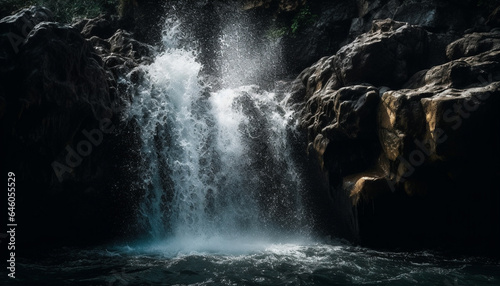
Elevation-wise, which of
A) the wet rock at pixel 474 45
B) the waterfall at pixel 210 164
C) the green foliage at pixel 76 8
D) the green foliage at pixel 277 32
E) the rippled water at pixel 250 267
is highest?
the green foliage at pixel 76 8

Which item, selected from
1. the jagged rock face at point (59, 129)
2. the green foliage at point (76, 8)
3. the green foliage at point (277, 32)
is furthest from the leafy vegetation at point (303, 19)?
the green foliage at point (76, 8)

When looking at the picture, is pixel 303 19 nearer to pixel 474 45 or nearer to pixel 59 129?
pixel 474 45

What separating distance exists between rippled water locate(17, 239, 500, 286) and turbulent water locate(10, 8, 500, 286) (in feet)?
0.07

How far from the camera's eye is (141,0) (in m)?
17.4

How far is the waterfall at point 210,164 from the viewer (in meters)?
10.0

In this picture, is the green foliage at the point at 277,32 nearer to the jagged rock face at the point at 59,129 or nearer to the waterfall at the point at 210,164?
the waterfall at the point at 210,164

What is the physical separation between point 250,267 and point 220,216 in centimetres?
320

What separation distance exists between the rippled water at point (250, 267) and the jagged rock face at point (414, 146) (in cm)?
86

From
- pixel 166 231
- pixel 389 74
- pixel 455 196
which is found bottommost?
pixel 166 231

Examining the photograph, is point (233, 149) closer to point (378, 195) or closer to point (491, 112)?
point (378, 195)

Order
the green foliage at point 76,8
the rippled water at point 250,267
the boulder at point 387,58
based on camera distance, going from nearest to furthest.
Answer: the rippled water at point 250,267, the boulder at point 387,58, the green foliage at point 76,8

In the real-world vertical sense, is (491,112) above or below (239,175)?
above

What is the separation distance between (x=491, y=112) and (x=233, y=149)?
23.9 ft

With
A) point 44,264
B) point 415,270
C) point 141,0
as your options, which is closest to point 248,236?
point 415,270
